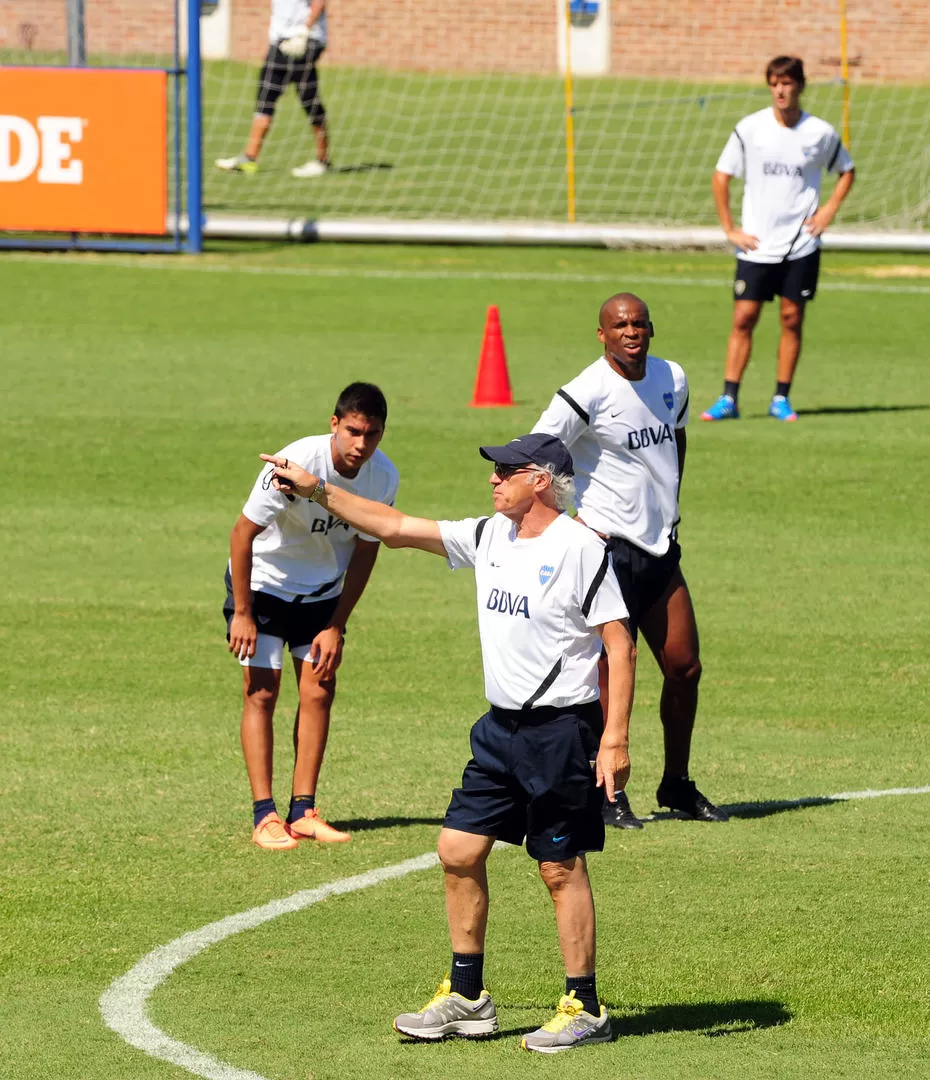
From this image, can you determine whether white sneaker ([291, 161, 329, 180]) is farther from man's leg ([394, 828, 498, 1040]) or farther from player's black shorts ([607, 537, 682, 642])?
man's leg ([394, 828, 498, 1040])

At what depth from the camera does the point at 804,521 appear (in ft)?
47.8

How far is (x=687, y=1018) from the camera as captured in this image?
22.2ft

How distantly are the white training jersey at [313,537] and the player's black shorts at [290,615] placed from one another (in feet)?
0.10

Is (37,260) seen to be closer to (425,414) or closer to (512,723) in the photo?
(425,414)

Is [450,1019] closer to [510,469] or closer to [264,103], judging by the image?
[510,469]

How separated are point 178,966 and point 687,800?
2.70 meters

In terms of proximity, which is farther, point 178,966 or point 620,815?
point 620,815

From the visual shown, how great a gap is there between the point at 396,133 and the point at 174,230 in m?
9.31

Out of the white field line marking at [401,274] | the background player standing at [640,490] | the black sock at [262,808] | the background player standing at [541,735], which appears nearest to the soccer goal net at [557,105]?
the white field line marking at [401,274]

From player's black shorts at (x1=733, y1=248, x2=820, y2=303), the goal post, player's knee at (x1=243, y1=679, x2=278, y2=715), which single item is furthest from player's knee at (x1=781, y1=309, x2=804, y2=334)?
player's knee at (x1=243, y1=679, x2=278, y2=715)

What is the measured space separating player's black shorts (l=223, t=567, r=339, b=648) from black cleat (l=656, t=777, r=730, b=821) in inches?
63.4

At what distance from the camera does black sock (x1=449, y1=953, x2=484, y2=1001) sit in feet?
21.7

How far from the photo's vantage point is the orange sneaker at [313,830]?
876 cm

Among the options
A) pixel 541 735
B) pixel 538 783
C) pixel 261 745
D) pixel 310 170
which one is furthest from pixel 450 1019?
pixel 310 170
